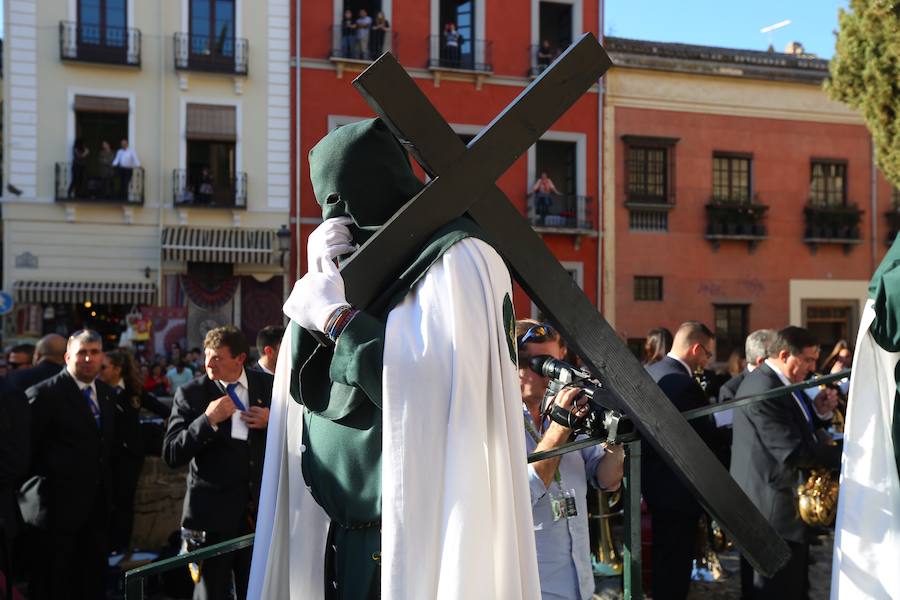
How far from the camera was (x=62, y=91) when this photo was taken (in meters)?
15.9

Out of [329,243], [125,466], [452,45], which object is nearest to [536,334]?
[329,243]

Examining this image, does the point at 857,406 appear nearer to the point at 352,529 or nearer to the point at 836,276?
the point at 352,529

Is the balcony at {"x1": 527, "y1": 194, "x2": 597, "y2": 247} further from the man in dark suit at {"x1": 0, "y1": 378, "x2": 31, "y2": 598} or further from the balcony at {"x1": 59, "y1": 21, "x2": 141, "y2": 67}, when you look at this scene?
the man in dark suit at {"x1": 0, "y1": 378, "x2": 31, "y2": 598}


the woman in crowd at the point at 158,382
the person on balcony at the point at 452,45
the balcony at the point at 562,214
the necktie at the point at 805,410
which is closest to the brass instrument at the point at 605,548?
the necktie at the point at 805,410

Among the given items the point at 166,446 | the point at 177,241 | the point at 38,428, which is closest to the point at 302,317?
the point at 166,446

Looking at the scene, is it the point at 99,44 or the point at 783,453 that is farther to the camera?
the point at 99,44

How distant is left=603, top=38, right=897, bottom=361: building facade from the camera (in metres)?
18.8

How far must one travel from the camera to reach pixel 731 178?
769 inches

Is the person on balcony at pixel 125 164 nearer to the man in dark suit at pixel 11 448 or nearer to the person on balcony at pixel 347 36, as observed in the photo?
the person on balcony at pixel 347 36

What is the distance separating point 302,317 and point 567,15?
1848 centimetres

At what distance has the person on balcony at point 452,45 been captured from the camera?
58.9ft

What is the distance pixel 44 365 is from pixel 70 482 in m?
1.81

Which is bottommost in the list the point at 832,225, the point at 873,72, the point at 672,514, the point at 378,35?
the point at 672,514

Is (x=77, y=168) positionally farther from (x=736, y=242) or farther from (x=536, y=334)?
(x=536, y=334)
